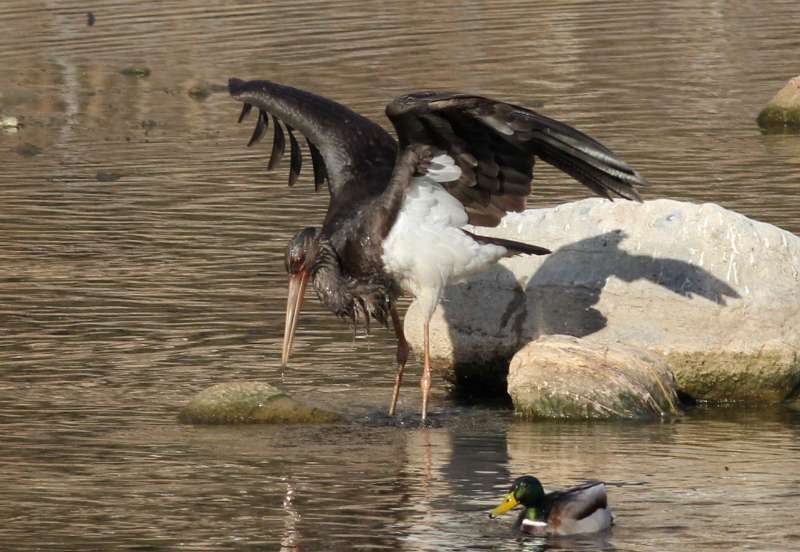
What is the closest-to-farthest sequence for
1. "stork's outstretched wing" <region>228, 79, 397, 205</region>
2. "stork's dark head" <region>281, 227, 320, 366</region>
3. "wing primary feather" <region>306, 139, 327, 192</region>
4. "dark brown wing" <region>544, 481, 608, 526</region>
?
"dark brown wing" <region>544, 481, 608, 526</region>
"stork's dark head" <region>281, 227, 320, 366</region>
"stork's outstretched wing" <region>228, 79, 397, 205</region>
"wing primary feather" <region>306, 139, 327, 192</region>

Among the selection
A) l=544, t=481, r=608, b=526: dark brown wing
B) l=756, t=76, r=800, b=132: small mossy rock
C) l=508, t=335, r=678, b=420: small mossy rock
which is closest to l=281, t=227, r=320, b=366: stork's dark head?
l=508, t=335, r=678, b=420: small mossy rock

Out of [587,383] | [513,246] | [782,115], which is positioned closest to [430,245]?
[513,246]

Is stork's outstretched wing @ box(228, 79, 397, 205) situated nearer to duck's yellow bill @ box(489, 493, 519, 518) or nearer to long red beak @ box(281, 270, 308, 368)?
long red beak @ box(281, 270, 308, 368)

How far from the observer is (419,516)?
9.48 metres

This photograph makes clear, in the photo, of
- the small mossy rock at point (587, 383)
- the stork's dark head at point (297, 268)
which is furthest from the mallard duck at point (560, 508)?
the stork's dark head at point (297, 268)

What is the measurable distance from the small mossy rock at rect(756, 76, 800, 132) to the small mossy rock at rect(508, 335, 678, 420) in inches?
457

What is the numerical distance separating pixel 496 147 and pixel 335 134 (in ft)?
4.90

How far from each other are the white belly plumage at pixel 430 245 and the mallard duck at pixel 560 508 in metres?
2.83

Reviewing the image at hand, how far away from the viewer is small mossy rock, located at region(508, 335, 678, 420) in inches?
449

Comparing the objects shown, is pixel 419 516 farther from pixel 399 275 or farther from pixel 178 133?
pixel 178 133

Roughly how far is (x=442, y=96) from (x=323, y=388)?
2301 mm

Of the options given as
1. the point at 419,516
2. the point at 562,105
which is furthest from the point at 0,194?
the point at 419,516

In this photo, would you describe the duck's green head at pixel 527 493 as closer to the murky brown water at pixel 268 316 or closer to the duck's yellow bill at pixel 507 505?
the duck's yellow bill at pixel 507 505

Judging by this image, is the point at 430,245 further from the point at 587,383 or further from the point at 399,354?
the point at 587,383
